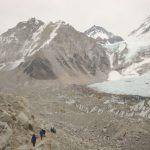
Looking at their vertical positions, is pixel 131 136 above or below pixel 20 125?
below

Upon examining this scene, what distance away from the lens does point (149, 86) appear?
140375 mm

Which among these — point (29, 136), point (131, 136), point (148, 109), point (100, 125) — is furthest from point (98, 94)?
point (29, 136)

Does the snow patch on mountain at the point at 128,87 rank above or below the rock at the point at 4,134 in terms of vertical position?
above

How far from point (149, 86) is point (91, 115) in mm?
44752

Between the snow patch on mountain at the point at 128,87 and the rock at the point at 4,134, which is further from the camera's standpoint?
the snow patch on mountain at the point at 128,87

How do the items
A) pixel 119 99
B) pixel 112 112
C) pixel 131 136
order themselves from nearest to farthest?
1. pixel 131 136
2. pixel 112 112
3. pixel 119 99

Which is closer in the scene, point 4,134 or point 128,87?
point 4,134

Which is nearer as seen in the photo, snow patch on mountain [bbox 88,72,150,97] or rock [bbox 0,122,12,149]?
rock [bbox 0,122,12,149]

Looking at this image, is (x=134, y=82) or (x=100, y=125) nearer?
(x=100, y=125)

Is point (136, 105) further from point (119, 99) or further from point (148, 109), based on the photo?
point (119, 99)

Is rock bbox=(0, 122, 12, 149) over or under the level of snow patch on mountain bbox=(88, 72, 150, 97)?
under

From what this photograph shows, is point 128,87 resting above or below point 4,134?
above

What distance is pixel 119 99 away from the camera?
120m

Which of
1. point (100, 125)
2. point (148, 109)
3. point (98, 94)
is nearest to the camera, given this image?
point (100, 125)
